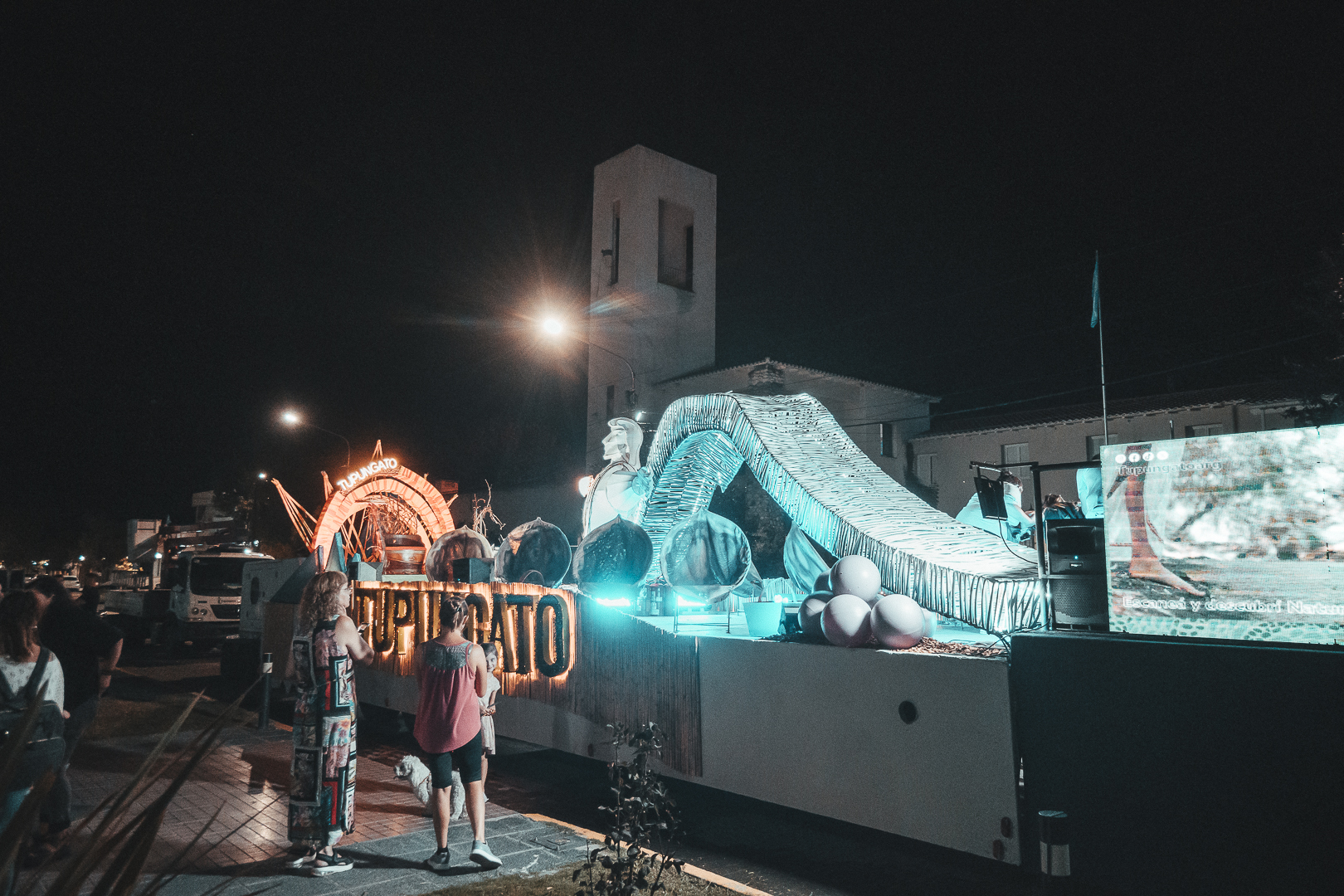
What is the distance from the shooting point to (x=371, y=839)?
6.08 meters

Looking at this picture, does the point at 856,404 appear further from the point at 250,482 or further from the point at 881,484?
the point at 250,482

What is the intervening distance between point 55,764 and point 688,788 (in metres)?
4.81

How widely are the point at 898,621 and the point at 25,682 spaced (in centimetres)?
549

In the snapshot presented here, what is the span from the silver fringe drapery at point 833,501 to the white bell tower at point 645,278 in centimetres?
1947

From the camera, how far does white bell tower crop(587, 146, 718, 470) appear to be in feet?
94.7

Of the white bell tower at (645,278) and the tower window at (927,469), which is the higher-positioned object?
the white bell tower at (645,278)

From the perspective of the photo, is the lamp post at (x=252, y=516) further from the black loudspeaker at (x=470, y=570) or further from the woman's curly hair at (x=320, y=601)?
the woman's curly hair at (x=320, y=601)

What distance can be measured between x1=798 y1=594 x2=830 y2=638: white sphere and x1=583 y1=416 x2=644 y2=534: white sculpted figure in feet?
10.3

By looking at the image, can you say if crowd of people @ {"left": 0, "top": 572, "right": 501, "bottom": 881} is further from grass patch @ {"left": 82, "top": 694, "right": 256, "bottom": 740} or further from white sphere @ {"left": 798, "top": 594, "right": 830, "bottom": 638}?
grass patch @ {"left": 82, "top": 694, "right": 256, "bottom": 740}

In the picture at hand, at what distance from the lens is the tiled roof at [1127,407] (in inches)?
811

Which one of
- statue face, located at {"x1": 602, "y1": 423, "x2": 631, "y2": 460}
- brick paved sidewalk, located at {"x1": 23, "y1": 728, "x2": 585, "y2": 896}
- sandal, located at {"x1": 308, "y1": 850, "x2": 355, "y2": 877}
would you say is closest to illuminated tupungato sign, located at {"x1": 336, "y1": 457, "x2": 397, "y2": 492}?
statue face, located at {"x1": 602, "y1": 423, "x2": 631, "y2": 460}

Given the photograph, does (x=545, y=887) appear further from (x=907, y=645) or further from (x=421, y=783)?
(x=907, y=645)

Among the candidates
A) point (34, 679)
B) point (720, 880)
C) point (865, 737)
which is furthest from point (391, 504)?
point (720, 880)

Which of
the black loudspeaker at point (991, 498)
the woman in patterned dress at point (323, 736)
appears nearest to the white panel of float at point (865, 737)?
the black loudspeaker at point (991, 498)
